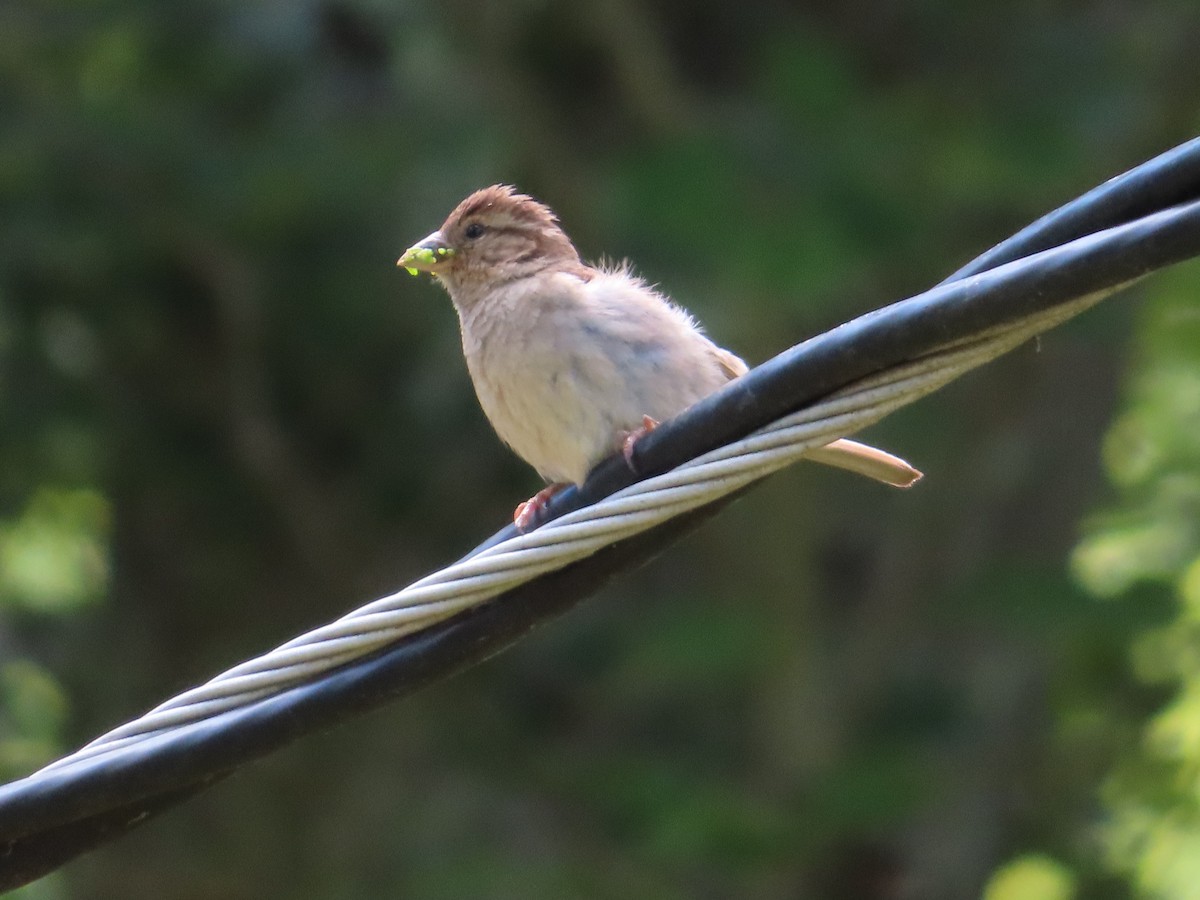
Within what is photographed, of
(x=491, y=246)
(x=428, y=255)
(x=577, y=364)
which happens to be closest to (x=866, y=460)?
(x=577, y=364)

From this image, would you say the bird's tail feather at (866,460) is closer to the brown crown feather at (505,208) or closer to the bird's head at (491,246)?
the bird's head at (491,246)

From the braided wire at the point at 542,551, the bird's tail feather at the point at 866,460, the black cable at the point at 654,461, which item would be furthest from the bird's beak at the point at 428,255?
the braided wire at the point at 542,551

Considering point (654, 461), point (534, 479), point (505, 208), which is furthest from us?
point (534, 479)

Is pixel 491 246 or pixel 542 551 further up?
pixel 491 246

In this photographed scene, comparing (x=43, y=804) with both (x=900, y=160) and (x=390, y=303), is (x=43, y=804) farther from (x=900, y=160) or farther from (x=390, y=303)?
(x=390, y=303)

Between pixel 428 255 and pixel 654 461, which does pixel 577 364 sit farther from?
pixel 654 461

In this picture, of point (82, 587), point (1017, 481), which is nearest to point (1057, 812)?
point (1017, 481)

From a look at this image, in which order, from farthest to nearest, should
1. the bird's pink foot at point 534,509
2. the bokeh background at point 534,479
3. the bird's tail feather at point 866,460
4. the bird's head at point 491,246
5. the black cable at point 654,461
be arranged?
the bokeh background at point 534,479 < the bird's head at point 491,246 < the bird's pink foot at point 534,509 < the bird's tail feather at point 866,460 < the black cable at point 654,461
